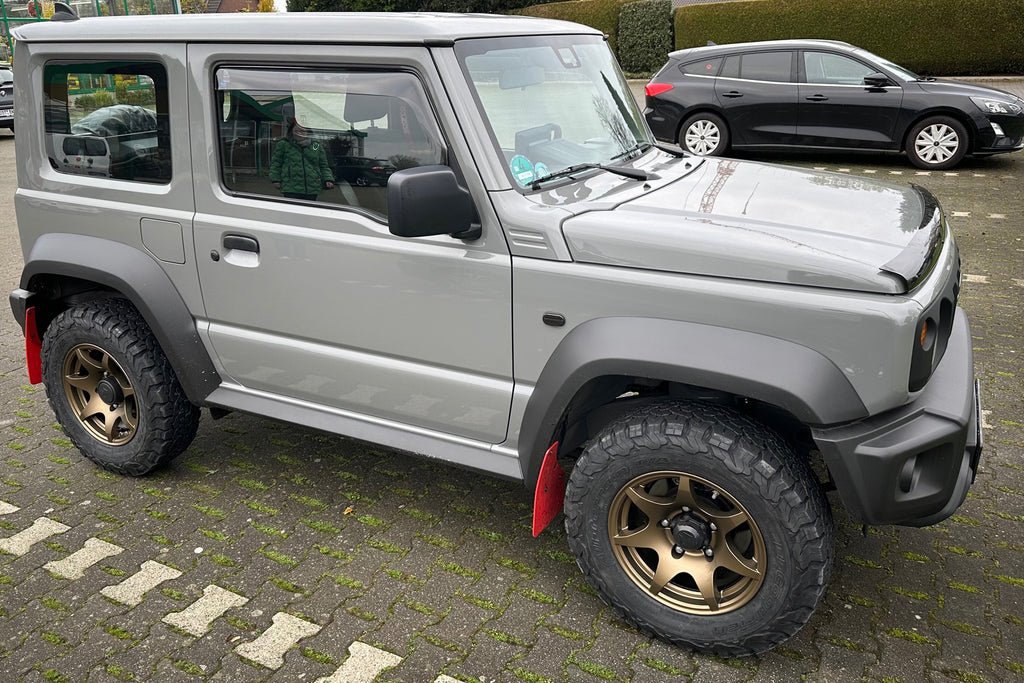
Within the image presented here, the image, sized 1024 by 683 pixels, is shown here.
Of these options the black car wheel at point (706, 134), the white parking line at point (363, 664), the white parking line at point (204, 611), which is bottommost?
the white parking line at point (204, 611)

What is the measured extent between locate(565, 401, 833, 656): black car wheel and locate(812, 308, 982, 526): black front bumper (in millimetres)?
161

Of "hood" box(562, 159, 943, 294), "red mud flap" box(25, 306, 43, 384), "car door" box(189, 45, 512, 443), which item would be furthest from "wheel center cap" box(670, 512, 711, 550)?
"red mud flap" box(25, 306, 43, 384)

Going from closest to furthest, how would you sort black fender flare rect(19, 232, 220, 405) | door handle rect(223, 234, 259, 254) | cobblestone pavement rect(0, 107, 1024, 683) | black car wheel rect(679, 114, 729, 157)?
1. cobblestone pavement rect(0, 107, 1024, 683)
2. door handle rect(223, 234, 259, 254)
3. black fender flare rect(19, 232, 220, 405)
4. black car wheel rect(679, 114, 729, 157)

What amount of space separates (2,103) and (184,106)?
1664cm

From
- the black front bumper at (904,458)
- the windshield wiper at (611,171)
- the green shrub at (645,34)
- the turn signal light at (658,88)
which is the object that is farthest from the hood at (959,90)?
the green shrub at (645,34)

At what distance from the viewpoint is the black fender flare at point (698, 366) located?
229cm

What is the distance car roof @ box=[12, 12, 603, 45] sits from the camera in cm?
277

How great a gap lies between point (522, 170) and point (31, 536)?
252 cm

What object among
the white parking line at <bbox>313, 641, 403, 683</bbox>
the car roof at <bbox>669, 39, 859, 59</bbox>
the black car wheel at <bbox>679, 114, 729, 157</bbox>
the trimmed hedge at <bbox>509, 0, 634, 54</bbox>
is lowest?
the white parking line at <bbox>313, 641, 403, 683</bbox>

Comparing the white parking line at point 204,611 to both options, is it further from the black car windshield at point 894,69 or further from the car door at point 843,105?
the black car windshield at point 894,69

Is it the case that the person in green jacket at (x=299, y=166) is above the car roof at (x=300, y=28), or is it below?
below

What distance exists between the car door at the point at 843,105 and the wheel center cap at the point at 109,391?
9.26 m

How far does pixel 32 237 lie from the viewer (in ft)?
12.3

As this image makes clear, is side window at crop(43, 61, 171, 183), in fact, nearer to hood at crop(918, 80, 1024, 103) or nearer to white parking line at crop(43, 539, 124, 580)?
white parking line at crop(43, 539, 124, 580)
